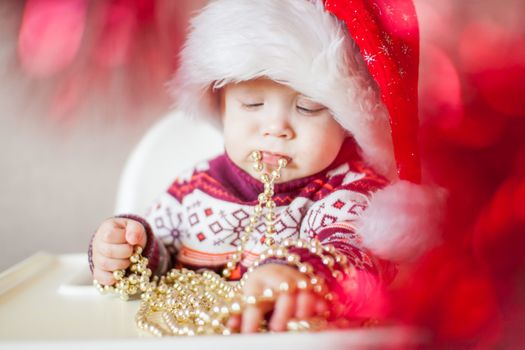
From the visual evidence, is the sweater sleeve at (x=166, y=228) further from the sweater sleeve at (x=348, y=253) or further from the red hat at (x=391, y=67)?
the red hat at (x=391, y=67)

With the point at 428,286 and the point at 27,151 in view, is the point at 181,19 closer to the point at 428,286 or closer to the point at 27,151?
the point at 27,151

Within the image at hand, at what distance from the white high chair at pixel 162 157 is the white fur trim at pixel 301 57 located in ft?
1.03

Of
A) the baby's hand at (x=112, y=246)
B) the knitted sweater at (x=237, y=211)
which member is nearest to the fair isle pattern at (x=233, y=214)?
the knitted sweater at (x=237, y=211)

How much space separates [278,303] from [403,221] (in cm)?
18

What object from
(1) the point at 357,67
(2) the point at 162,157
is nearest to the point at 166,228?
(2) the point at 162,157

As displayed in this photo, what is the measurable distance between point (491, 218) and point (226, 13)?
39 centimetres

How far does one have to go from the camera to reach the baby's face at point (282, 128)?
65 cm

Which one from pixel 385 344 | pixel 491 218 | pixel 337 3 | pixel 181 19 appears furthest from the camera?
pixel 181 19

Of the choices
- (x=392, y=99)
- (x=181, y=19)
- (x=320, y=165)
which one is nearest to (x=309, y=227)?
(x=320, y=165)

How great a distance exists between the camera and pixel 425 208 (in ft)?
1.83

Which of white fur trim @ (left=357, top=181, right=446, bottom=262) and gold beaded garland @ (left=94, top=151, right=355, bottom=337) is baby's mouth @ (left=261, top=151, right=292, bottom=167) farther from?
white fur trim @ (left=357, top=181, right=446, bottom=262)

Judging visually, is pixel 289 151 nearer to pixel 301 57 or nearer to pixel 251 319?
pixel 301 57

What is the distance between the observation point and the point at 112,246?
0.64 meters

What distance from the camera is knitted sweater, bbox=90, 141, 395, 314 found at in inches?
25.4
